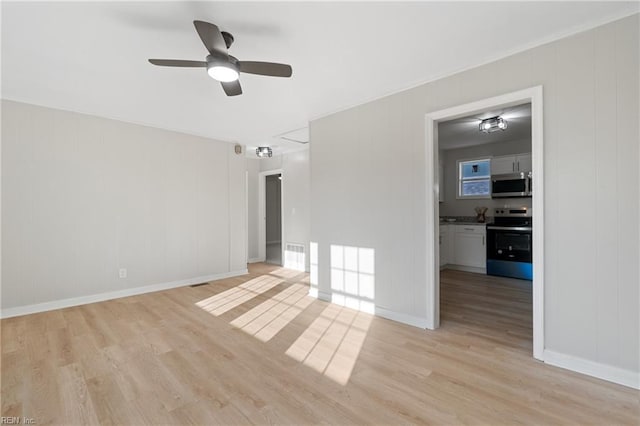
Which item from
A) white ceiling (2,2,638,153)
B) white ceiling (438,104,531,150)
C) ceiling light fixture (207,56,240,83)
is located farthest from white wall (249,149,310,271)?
ceiling light fixture (207,56,240,83)

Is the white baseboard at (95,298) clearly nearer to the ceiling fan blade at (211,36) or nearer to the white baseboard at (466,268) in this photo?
the ceiling fan blade at (211,36)

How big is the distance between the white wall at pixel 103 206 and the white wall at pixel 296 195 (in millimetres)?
1306

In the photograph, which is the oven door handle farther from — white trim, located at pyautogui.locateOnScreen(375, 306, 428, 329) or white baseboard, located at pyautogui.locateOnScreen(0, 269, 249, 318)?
white baseboard, located at pyautogui.locateOnScreen(0, 269, 249, 318)

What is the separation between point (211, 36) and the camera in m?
1.89

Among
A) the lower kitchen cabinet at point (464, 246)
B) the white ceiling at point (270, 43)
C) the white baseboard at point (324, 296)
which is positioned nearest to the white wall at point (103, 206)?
the white ceiling at point (270, 43)

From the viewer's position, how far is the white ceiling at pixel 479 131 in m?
4.15

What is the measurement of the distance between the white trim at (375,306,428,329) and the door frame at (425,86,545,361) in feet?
0.26

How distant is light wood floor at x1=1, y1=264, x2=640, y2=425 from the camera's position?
176cm

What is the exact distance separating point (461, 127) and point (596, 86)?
2.73 metres

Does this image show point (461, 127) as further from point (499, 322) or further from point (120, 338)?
point (120, 338)

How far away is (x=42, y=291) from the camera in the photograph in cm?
360

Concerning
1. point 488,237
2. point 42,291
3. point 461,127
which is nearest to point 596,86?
point 461,127

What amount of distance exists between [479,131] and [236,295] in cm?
492

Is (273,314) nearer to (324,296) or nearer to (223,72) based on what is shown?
(324,296)
